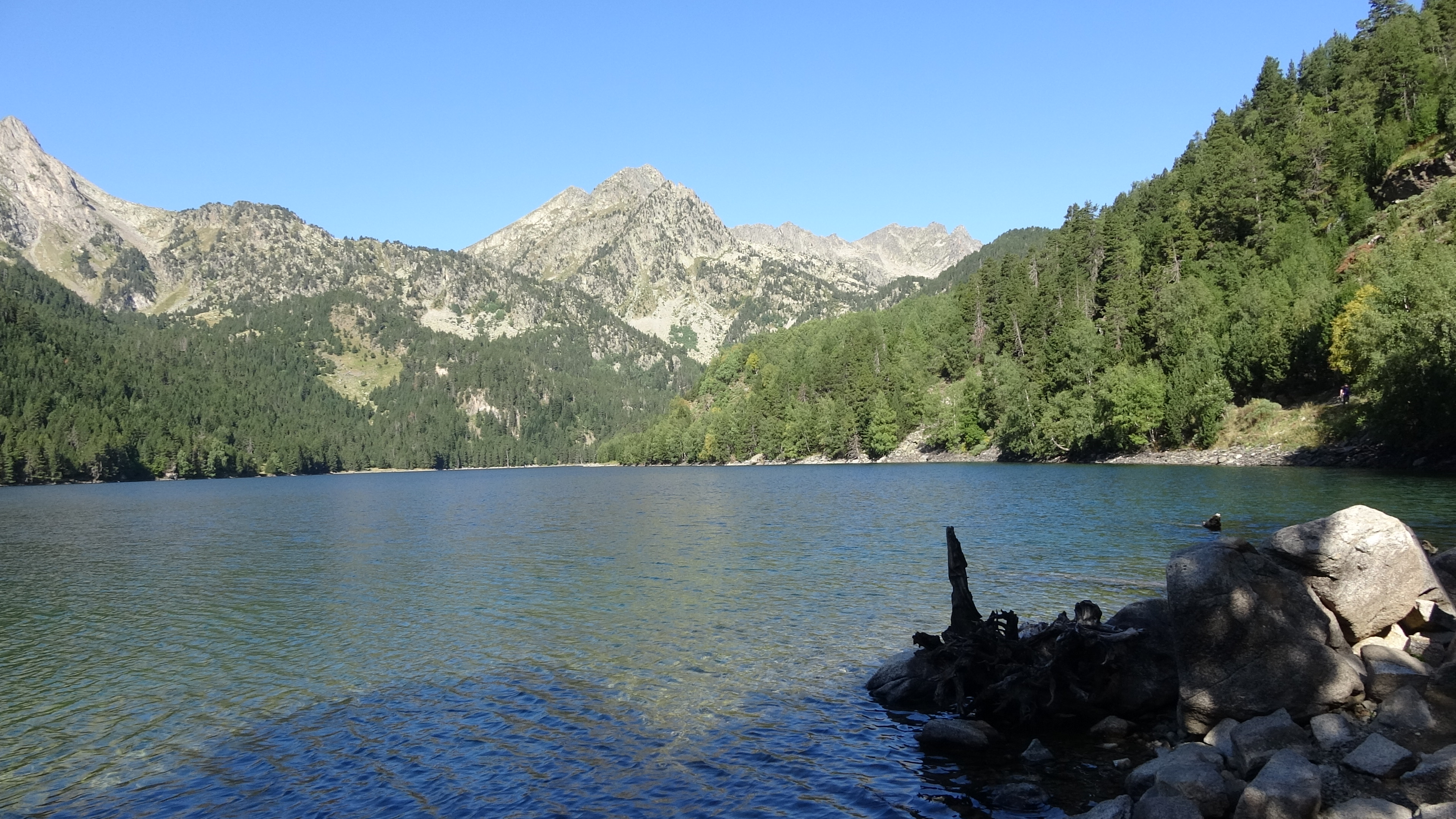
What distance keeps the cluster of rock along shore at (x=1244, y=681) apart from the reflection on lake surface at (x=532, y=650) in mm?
2285

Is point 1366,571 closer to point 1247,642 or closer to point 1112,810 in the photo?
point 1247,642

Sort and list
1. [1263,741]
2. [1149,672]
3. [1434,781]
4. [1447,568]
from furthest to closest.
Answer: [1447,568]
[1149,672]
[1263,741]
[1434,781]

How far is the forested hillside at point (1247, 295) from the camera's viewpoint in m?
76.9

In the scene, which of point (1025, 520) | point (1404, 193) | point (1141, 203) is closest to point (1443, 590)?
point (1025, 520)

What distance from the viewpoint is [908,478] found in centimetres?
11181

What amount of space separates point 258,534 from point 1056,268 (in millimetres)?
160551

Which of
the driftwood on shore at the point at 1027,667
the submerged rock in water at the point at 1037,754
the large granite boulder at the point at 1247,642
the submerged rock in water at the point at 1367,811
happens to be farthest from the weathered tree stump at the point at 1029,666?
the submerged rock in water at the point at 1367,811

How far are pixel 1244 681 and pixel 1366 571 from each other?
142 inches

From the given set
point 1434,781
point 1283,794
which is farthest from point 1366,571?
point 1283,794

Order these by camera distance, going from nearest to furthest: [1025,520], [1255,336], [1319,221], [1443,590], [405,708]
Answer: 1. [1443,590]
2. [405,708]
3. [1025,520]
4. [1255,336]
5. [1319,221]

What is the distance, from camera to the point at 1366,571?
52.5 feet

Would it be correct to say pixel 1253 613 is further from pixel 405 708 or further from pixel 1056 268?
pixel 1056 268

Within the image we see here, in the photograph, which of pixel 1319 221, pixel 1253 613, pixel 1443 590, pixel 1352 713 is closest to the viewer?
pixel 1352 713

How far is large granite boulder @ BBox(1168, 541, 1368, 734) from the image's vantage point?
1470 centimetres
